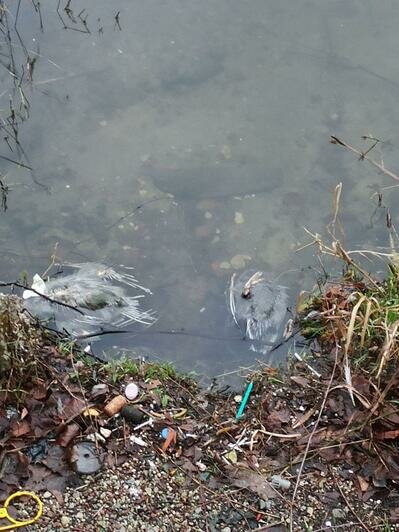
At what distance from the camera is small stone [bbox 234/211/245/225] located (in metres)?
3.94

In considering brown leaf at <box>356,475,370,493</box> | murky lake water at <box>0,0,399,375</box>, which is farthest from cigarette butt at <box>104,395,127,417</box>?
brown leaf at <box>356,475,370,493</box>

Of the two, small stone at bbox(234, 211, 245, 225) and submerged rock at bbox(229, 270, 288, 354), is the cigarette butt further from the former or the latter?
small stone at bbox(234, 211, 245, 225)

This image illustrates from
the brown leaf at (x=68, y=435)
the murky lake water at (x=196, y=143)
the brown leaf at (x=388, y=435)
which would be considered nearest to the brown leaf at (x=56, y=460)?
the brown leaf at (x=68, y=435)

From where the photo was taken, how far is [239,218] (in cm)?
396

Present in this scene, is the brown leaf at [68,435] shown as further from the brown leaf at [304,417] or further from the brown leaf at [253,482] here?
the brown leaf at [304,417]

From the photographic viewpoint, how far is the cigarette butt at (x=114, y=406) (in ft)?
9.87

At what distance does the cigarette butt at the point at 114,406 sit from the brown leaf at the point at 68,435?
148mm

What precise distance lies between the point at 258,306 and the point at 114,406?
3.21ft

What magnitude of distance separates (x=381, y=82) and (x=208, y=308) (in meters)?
1.96

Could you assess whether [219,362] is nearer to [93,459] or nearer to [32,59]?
[93,459]

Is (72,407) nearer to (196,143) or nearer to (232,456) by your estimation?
(232,456)

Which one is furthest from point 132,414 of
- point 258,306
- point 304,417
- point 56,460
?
point 258,306

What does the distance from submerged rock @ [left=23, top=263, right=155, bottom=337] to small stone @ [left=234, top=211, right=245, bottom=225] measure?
0.65 m

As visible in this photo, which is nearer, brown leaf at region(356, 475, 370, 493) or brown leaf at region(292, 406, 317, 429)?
brown leaf at region(356, 475, 370, 493)
